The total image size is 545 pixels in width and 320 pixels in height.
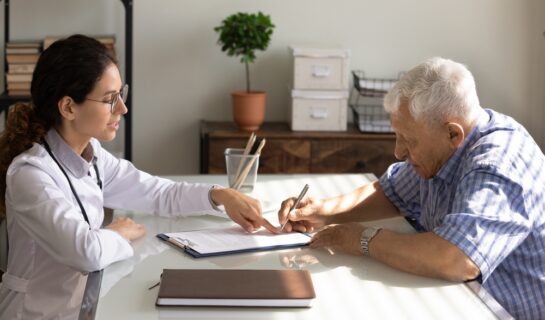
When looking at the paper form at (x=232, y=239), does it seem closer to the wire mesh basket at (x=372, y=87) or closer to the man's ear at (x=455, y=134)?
the man's ear at (x=455, y=134)

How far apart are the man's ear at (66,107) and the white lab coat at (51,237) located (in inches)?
2.2

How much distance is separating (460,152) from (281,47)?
90.4 inches

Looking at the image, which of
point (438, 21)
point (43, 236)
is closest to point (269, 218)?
point (43, 236)

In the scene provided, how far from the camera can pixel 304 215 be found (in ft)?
7.41

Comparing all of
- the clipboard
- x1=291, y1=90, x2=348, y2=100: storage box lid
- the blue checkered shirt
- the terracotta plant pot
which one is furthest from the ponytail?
x1=291, y1=90, x2=348, y2=100: storage box lid

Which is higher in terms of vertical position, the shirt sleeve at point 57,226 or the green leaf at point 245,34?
the green leaf at point 245,34

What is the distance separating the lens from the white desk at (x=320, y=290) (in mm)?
1646

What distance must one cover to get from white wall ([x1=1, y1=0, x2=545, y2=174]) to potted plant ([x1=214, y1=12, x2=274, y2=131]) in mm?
210

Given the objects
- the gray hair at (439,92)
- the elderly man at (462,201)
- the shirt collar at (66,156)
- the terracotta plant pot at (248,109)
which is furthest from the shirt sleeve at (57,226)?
the terracotta plant pot at (248,109)

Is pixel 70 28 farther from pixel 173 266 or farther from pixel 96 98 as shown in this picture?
pixel 173 266

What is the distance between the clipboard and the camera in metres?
2.01

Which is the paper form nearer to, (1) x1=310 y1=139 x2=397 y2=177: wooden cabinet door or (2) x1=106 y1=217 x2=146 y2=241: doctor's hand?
(2) x1=106 y1=217 x2=146 y2=241: doctor's hand

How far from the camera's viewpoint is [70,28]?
4.19 meters

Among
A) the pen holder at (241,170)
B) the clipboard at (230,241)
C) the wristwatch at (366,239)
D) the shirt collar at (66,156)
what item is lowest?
the clipboard at (230,241)
